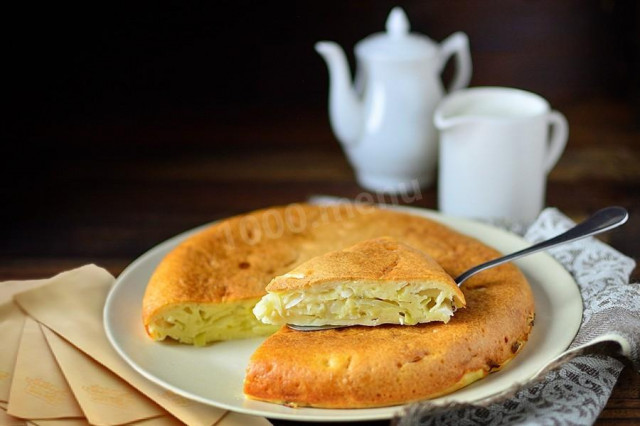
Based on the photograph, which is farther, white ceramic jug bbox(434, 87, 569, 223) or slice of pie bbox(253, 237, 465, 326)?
white ceramic jug bbox(434, 87, 569, 223)

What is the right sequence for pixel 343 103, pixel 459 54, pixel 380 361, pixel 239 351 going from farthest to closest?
pixel 459 54 < pixel 343 103 < pixel 239 351 < pixel 380 361

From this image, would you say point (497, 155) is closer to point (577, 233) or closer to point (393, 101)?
point (393, 101)

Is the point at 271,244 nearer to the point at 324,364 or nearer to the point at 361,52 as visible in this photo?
the point at 324,364

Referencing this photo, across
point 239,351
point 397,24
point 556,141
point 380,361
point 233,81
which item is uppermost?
point 397,24

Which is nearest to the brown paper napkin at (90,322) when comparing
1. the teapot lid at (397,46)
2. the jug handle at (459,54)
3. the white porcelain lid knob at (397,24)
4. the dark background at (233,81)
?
the dark background at (233,81)

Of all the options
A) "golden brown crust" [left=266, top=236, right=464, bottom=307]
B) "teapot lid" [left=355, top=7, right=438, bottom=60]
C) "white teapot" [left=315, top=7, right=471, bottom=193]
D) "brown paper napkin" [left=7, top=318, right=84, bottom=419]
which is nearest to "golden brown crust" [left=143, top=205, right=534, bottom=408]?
"golden brown crust" [left=266, top=236, right=464, bottom=307]

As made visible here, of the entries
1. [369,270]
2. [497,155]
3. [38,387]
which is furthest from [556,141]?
[38,387]

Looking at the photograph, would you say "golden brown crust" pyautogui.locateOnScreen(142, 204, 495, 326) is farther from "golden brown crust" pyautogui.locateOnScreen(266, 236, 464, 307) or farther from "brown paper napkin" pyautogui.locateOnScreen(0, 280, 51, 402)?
"brown paper napkin" pyautogui.locateOnScreen(0, 280, 51, 402)
